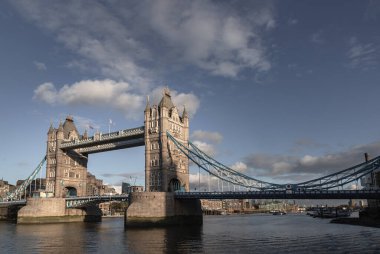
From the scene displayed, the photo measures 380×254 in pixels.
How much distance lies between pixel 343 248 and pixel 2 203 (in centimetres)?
8485

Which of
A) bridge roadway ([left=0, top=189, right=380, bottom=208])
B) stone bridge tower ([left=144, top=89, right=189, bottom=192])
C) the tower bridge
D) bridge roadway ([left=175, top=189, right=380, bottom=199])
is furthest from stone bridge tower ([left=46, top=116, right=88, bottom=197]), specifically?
bridge roadway ([left=175, top=189, right=380, bottom=199])

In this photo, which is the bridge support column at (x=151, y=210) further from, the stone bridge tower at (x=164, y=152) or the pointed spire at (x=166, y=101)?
A: the pointed spire at (x=166, y=101)

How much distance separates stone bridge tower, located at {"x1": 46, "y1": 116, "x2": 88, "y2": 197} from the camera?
3691 inches

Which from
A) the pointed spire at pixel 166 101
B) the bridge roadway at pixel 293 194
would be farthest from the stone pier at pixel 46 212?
the pointed spire at pixel 166 101

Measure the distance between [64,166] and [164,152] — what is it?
3473 cm

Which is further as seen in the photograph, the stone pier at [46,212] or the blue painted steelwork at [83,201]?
the blue painted steelwork at [83,201]

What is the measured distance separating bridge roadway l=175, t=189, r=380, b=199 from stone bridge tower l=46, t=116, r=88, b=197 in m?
39.2


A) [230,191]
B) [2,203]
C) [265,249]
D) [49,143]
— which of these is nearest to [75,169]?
[49,143]

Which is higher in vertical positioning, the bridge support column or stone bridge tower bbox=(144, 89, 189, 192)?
stone bridge tower bbox=(144, 89, 189, 192)

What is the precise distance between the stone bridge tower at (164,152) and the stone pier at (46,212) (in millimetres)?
24318

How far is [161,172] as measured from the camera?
73062mm

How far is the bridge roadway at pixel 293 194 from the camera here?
5212 centimetres

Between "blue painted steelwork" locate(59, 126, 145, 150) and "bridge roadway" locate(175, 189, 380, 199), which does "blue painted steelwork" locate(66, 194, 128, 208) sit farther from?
"bridge roadway" locate(175, 189, 380, 199)

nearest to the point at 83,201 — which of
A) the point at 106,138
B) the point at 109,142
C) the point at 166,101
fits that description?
the point at 109,142
